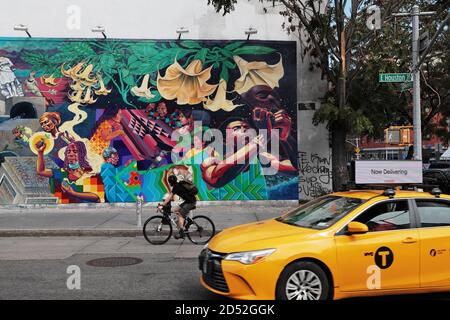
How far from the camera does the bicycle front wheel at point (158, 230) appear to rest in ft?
35.2

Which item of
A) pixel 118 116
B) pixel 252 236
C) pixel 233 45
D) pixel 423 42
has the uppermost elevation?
pixel 233 45

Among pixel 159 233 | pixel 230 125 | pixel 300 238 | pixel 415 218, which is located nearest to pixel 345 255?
pixel 300 238

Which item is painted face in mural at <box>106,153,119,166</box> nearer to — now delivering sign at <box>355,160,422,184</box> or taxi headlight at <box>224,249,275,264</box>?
now delivering sign at <box>355,160,422,184</box>

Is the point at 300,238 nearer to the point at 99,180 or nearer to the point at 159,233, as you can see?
the point at 159,233

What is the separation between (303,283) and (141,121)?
12.6 metres

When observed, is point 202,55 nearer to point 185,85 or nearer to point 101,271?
point 185,85

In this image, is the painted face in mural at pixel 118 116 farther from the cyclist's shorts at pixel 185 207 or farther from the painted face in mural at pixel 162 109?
the cyclist's shorts at pixel 185 207

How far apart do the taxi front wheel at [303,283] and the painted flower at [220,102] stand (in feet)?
Result: 40.3

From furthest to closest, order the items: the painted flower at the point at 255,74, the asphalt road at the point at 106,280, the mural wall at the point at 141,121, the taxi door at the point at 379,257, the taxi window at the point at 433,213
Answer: the painted flower at the point at 255,74 < the mural wall at the point at 141,121 < the asphalt road at the point at 106,280 < the taxi window at the point at 433,213 < the taxi door at the point at 379,257

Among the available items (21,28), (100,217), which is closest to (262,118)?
(100,217)

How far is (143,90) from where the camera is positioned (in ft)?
55.7

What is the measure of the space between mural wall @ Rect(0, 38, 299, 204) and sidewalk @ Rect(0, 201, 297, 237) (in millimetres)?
325

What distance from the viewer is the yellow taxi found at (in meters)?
5.21

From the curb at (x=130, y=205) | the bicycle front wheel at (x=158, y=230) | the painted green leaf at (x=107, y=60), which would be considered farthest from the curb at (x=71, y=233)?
the painted green leaf at (x=107, y=60)
